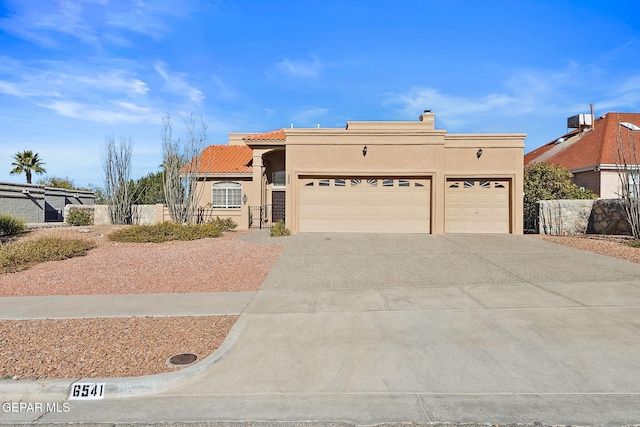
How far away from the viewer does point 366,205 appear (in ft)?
51.0

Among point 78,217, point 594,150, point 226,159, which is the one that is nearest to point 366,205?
point 226,159

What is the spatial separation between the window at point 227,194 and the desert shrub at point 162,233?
6.36 m

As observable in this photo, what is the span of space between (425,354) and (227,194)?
759 inches

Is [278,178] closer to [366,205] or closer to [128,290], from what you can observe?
[366,205]

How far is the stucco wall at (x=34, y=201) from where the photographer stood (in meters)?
22.4

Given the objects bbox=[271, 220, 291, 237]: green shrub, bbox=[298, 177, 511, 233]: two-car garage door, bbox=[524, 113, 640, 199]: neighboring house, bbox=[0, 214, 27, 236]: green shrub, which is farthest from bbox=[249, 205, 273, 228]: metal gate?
bbox=[524, 113, 640, 199]: neighboring house

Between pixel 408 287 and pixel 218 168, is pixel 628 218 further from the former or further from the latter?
pixel 218 168

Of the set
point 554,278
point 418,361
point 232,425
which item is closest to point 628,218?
point 554,278

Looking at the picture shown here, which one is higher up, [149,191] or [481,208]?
[149,191]

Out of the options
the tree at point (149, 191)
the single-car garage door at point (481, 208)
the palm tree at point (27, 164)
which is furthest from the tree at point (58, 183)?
the single-car garage door at point (481, 208)

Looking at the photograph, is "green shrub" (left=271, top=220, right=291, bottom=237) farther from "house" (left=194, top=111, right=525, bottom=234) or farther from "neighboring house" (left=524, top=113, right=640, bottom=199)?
"neighboring house" (left=524, top=113, right=640, bottom=199)

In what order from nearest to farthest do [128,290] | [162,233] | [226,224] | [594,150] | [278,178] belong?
[128,290] → [162,233] → [226,224] → [594,150] → [278,178]

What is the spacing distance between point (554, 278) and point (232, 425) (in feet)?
25.6

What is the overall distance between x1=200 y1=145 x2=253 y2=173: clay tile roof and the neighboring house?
63.0 feet
